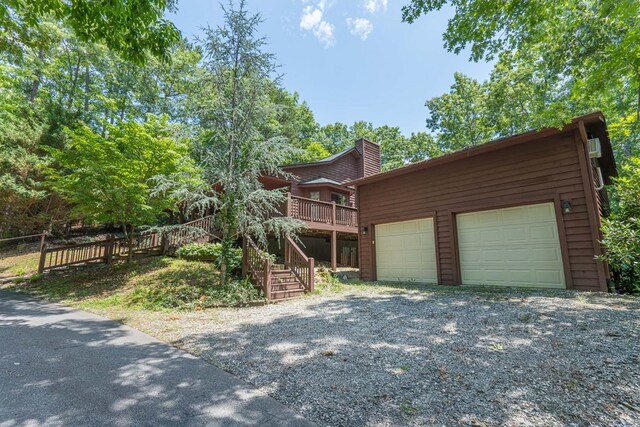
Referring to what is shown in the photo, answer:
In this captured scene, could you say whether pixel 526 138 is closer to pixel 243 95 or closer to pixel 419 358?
pixel 419 358

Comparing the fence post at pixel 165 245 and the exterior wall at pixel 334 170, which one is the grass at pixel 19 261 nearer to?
the fence post at pixel 165 245

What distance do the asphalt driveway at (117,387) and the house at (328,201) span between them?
596 cm

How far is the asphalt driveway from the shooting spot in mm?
2334

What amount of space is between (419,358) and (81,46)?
2661 centimetres

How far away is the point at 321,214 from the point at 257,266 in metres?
4.75

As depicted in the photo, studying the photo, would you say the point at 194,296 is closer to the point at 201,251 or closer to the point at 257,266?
the point at 257,266

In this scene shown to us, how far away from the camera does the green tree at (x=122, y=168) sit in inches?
368

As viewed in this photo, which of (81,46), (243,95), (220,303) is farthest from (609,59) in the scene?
(81,46)

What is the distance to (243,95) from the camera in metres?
8.16

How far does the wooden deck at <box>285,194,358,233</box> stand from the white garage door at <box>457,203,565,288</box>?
5.08m

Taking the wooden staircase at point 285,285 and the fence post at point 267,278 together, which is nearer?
the fence post at point 267,278

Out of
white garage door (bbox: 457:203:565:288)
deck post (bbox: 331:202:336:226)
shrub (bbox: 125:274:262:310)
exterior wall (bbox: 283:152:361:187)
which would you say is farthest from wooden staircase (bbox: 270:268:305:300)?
exterior wall (bbox: 283:152:361:187)

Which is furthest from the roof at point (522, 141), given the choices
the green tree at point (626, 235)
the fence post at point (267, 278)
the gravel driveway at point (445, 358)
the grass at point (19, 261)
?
the grass at point (19, 261)

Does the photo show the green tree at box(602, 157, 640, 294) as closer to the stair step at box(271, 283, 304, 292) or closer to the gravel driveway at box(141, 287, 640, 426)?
the gravel driveway at box(141, 287, 640, 426)
